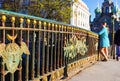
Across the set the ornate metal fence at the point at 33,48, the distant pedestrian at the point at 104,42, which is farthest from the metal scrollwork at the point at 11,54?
the distant pedestrian at the point at 104,42

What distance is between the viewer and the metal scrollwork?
549cm

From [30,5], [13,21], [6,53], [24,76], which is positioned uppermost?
[30,5]

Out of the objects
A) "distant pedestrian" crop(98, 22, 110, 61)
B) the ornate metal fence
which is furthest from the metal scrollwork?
"distant pedestrian" crop(98, 22, 110, 61)

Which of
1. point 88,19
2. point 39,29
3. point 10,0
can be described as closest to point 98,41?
point 39,29

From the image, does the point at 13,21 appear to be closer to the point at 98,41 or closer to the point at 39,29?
the point at 39,29

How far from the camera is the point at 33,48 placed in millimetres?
6715

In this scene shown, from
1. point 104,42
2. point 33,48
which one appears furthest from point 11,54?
point 104,42

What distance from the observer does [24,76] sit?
6.39 meters

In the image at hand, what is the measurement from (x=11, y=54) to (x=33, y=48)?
106cm

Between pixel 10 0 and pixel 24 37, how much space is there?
4203 centimetres

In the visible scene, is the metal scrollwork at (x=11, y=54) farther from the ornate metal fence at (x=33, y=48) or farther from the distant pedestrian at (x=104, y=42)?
the distant pedestrian at (x=104, y=42)

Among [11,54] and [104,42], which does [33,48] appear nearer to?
[11,54]

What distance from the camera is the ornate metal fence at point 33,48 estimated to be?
561cm

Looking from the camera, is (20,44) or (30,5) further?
(30,5)
